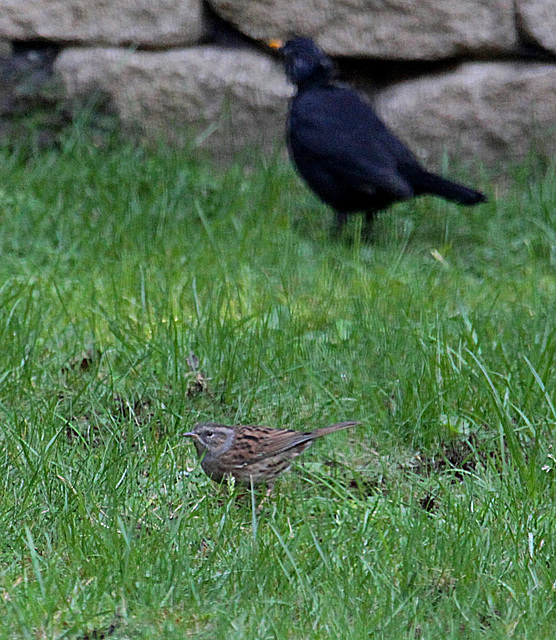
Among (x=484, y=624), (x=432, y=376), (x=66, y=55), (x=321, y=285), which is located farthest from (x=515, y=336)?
(x=66, y=55)

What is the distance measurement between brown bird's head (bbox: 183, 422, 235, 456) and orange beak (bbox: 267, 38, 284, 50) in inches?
130

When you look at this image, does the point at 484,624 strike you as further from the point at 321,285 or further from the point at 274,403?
the point at 321,285

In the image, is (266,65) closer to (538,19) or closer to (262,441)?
(538,19)

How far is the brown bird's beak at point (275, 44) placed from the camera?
5.93 meters

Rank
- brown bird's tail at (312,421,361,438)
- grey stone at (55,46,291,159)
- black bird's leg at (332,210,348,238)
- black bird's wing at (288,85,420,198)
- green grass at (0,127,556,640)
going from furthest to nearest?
1. grey stone at (55,46,291,159)
2. black bird's leg at (332,210,348,238)
3. black bird's wing at (288,85,420,198)
4. brown bird's tail at (312,421,361,438)
5. green grass at (0,127,556,640)

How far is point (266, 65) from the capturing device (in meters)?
6.27

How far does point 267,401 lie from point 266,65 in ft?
10.5

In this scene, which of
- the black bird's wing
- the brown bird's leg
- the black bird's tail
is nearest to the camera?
the brown bird's leg

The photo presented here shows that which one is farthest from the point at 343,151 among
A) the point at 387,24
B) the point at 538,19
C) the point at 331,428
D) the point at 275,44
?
the point at 331,428

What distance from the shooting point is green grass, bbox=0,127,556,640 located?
7.82ft

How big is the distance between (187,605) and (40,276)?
8.45 ft

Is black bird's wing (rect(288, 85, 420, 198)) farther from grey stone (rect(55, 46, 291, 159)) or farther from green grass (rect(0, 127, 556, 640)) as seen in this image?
grey stone (rect(55, 46, 291, 159))

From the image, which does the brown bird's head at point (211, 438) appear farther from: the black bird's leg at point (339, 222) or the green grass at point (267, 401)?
the black bird's leg at point (339, 222)

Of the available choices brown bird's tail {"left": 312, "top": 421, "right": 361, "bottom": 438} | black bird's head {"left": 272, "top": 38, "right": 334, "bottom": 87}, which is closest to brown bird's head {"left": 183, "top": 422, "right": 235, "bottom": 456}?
brown bird's tail {"left": 312, "top": 421, "right": 361, "bottom": 438}
